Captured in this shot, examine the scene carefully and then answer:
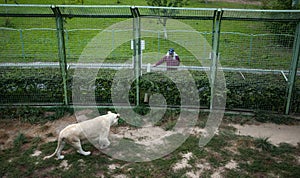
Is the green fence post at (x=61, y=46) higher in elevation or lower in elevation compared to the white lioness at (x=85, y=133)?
higher

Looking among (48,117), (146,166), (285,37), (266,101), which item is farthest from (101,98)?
(285,37)

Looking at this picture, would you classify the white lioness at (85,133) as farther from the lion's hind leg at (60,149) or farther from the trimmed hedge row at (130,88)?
the trimmed hedge row at (130,88)

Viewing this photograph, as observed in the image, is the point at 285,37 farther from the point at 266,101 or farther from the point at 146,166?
the point at 146,166

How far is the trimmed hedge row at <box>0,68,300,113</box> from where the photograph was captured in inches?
295

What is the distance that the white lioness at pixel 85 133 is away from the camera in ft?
17.8

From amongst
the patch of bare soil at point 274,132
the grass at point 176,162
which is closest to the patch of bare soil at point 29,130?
the grass at point 176,162

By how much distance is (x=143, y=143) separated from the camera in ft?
20.3

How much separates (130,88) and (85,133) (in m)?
2.38

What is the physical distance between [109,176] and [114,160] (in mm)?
490

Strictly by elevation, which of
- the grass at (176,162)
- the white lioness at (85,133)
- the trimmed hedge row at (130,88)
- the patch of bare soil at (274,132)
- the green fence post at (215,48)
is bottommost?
the grass at (176,162)

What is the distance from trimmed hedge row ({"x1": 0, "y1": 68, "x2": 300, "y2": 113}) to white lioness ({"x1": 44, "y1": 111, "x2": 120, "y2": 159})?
6.08 feet

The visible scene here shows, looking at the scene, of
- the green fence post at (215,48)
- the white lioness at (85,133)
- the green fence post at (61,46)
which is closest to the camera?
the white lioness at (85,133)

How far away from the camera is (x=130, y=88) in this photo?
7711 millimetres

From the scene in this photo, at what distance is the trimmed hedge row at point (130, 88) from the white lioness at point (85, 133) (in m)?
1.85
